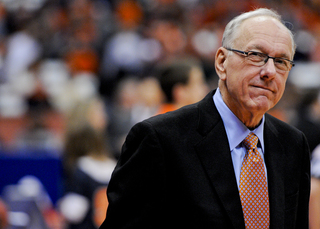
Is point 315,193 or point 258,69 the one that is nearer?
point 258,69

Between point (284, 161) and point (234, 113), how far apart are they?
13.7 inches

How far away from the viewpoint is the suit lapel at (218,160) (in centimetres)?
195

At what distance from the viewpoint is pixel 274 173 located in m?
2.16

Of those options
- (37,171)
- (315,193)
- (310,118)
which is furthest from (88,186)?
(310,118)

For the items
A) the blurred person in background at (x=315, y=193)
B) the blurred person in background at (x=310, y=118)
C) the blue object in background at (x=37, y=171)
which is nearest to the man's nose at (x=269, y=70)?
the blurred person in background at (x=315, y=193)

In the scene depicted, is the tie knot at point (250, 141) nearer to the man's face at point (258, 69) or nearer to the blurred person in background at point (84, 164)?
the man's face at point (258, 69)

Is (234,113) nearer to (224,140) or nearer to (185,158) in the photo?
(224,140)

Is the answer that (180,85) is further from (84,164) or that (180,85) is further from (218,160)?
(218,160)

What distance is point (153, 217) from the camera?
1.93 metres

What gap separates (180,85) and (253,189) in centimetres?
203

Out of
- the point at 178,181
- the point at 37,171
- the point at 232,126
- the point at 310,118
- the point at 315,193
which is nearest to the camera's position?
the point at 178,181

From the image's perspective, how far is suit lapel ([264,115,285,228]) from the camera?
2.07 meters

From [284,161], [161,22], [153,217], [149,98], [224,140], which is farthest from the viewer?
[161,22]

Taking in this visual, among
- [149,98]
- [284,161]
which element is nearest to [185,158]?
[284,161]
